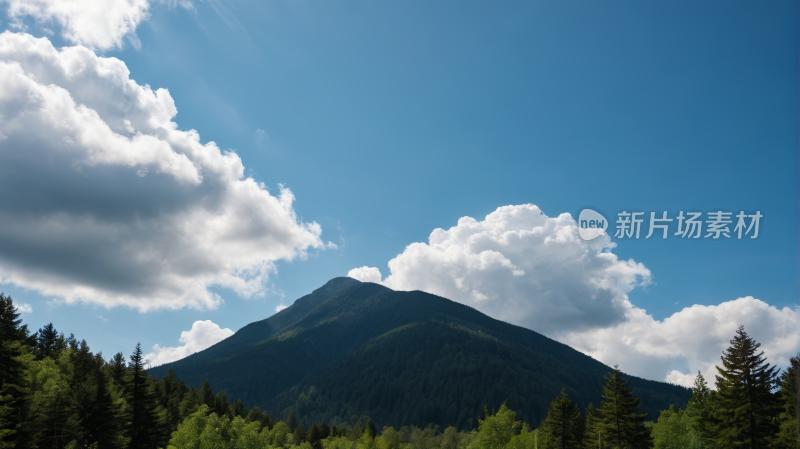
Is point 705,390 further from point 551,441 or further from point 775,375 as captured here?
point 775,375

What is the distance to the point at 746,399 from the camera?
5094cm

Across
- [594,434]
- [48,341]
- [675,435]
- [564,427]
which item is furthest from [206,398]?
[675,435]

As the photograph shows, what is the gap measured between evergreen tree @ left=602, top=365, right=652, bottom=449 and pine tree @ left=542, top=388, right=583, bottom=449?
11.7m

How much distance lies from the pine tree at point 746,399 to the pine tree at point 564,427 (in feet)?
82.7

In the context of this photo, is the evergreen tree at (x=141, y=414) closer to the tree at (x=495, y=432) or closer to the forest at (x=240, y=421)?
the forest at (x=240, y=421)

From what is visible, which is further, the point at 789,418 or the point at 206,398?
the point at 206,398

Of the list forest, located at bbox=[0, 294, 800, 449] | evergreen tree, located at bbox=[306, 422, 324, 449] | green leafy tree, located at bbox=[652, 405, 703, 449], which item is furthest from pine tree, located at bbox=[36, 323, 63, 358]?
green leafy tree, located at bbox=[652, 405, 703, 449]

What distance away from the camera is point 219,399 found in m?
126

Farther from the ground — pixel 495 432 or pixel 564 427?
pixel 564 427

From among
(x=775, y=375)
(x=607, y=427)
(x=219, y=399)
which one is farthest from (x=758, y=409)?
(x=219, y=399)

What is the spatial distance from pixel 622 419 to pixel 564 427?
1497cm

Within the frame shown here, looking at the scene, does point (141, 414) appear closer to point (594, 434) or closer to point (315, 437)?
point (594, 434)

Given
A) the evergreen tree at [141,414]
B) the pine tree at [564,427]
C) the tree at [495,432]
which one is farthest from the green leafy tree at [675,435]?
the evergreen tree at [141,414]

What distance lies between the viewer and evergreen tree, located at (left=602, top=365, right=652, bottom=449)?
60938mm
